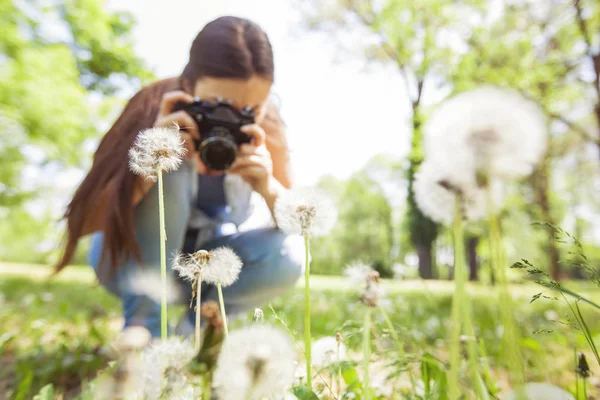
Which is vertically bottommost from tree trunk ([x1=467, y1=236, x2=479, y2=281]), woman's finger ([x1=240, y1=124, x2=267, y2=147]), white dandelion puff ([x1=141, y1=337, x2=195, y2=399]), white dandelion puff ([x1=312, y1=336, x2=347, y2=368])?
tree trunk ([x1=467, y1=236, x2=479, y2=281])

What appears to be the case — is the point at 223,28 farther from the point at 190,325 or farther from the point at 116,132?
the point at 190,325

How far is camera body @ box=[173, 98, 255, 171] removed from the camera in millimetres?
765

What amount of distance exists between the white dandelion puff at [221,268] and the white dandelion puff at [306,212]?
0.23 feet

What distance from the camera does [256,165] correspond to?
897 mm

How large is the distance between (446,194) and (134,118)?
0.67 meters

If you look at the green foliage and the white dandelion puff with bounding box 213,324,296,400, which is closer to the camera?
the white dandelion puff with bounding box 213,324,296,400

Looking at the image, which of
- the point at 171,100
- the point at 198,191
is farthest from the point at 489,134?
the point at 198,191

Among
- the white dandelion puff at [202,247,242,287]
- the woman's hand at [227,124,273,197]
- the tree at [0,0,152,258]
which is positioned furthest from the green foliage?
the white dandelion puff at [202,247,242,287]

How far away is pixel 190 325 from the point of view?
0.98m

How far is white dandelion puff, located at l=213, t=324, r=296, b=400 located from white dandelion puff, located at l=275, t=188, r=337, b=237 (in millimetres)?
141

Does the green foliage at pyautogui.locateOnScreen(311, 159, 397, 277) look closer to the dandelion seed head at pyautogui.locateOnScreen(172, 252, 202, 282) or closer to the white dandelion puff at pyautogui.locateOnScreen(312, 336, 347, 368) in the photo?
the white dandelion puff at pyautogui.locateOnScreen(312, 336, 347, 368)

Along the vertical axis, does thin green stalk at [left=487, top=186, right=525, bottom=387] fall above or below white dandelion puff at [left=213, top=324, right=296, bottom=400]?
above

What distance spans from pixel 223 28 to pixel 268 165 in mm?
314

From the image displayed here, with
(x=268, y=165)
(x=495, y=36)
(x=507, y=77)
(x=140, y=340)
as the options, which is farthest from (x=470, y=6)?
(x=140, y=340)
